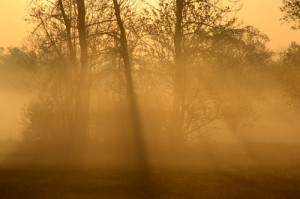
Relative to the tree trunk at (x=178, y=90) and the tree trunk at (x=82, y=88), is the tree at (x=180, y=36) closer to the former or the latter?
the tree trunk at (x=178, y=90)

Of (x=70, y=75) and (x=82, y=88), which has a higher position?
(x=70, y=75)

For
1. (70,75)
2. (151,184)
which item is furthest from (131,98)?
(151,184)

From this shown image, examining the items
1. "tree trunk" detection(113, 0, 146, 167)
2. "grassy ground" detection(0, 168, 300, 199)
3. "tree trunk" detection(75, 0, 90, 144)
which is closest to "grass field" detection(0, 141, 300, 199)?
"grassy ground" detection(0, 168, 300, 199)

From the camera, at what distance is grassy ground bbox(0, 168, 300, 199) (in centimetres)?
1162

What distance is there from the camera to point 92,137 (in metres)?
27.7

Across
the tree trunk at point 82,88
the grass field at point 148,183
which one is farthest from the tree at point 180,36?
the grass field at point 148,183

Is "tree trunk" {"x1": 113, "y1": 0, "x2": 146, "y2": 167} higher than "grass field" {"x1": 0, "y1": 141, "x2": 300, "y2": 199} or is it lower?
higher

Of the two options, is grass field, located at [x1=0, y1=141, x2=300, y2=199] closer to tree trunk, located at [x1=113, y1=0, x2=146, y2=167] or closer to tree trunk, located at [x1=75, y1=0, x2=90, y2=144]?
tree trunk, located at [x1=113, y1=0, x2=146, y2=167]

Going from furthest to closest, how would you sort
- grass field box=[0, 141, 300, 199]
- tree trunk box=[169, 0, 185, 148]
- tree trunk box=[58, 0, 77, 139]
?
tree trunk box=[58, 0, 77, 139] → tree trunk box=[169, 0, 185, 148] → grass field box=[0, 141, 300, 199]

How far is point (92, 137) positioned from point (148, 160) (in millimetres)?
7797

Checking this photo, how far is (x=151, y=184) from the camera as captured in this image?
13094mm

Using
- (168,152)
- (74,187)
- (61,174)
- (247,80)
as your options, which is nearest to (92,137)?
(168,152)

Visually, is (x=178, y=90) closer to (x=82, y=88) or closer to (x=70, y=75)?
(x=82, y=88)

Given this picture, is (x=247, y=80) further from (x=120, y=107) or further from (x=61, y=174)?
(x=61, y=174)
